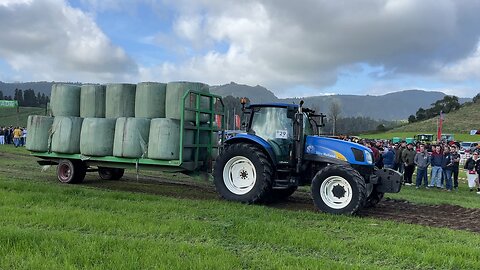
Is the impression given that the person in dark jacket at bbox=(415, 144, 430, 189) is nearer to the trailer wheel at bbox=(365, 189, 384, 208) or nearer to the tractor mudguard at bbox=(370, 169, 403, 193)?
the trailer wheel at bbox=(365, 189, 384, 208)

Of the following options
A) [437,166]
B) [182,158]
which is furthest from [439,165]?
[182,158]

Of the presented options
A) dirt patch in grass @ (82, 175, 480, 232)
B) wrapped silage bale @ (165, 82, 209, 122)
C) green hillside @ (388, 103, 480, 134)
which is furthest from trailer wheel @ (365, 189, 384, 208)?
green hillside @ (388, 103, 480, 134)

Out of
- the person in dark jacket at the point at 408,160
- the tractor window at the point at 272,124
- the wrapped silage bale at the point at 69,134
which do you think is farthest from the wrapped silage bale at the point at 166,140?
the person in dark jacket at the point at 408,160

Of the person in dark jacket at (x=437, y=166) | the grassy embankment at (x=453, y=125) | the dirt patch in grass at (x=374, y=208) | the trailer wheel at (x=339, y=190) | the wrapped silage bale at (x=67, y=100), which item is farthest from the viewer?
the grassy embankment at (x=453, y=125)

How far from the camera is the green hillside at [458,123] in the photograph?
82.1 metres

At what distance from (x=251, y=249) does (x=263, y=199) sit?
3.91m

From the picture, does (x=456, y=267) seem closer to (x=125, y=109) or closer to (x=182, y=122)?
(x=182, y=122)

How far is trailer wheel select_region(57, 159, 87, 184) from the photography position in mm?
12094

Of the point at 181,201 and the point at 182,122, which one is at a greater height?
the point at 182,122

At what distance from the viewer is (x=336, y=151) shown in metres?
9.72

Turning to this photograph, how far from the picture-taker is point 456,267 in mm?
5672

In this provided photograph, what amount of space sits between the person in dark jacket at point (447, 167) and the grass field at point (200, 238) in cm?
969

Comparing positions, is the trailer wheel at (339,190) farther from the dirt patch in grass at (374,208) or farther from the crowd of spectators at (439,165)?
the crowd of spectators at (439,165)

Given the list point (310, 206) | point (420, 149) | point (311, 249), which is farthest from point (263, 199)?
point (420, 149)
